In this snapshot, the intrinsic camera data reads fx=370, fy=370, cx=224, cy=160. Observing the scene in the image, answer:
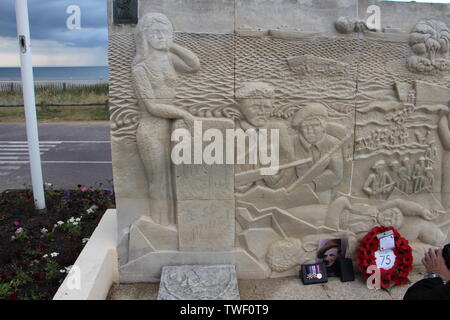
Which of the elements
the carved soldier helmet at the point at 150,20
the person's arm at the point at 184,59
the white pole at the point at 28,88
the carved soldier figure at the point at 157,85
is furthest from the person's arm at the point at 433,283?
the white pole at the point at 28,88

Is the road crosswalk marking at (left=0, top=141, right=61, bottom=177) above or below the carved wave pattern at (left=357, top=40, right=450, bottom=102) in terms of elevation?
below

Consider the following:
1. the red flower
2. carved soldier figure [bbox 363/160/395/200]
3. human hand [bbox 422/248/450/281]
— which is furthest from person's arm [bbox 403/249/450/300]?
carved soldier figure [bbox 363/160/395/200]

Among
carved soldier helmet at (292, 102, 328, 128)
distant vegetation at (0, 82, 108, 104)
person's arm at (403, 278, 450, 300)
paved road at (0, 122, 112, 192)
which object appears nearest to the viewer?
person's arm at (403, 278, 450, 300)

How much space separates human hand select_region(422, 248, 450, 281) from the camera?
2.20 m

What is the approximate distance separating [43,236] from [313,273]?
120 inches

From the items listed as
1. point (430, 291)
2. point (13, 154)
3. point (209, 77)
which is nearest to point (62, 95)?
point (13, 154)

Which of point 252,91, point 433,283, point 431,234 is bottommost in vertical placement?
point 431,234

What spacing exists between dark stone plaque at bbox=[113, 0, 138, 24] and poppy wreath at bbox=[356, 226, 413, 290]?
9.61 ft

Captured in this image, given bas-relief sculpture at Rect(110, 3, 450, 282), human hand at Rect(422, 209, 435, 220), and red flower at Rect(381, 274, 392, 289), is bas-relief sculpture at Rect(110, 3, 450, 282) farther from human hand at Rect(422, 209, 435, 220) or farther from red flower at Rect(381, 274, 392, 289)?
red flower at Rect(381, 274, 392, 289)

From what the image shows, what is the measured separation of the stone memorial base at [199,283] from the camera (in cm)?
306

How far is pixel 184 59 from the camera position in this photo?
124 inches

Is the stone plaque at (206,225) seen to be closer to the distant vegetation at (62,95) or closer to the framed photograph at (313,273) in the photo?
the framed photograph at (313,273)

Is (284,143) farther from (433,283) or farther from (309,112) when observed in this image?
(433,283)
